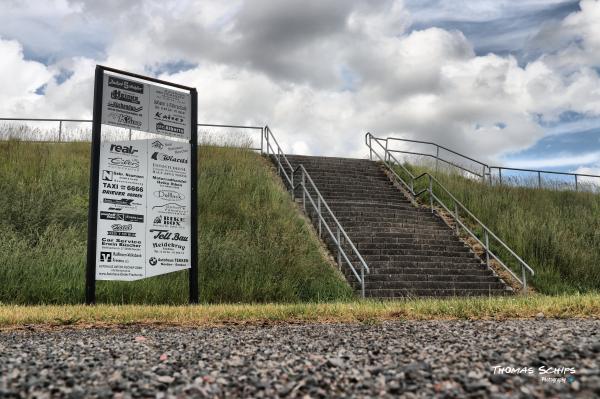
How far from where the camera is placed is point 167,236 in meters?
10.2

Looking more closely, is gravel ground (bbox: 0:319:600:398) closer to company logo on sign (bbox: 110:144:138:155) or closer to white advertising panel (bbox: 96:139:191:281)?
white advertising panel (bbox: 96:139:191:281)

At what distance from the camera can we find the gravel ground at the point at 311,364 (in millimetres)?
3271

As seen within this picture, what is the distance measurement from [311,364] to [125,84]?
797cm

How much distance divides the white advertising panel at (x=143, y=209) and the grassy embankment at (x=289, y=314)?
186cm

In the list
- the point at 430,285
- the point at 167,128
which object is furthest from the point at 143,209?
the point at 430,285

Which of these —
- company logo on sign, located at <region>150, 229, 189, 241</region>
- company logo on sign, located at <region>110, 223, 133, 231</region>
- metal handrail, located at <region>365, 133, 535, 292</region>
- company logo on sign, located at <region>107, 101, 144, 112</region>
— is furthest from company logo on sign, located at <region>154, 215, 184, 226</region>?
metal handrail, located at <region>365, 133, 535, 292</region>

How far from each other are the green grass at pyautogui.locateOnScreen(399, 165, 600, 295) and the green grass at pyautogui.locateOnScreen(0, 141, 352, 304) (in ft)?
19.9

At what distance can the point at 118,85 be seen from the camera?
10141 mm

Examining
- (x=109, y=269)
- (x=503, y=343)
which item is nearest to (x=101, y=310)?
(x=109, y=269)

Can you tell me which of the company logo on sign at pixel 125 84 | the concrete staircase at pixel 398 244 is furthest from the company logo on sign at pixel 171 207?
the concrete staircase at pixel 398 244

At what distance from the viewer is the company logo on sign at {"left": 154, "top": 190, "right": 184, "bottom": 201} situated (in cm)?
1027

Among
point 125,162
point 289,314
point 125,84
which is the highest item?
point 125,84

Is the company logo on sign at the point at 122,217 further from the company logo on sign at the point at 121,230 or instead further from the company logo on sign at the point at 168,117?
the company logo on sign at the point at 168,117

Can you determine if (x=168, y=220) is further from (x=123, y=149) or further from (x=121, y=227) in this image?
(x=123, y=149)
